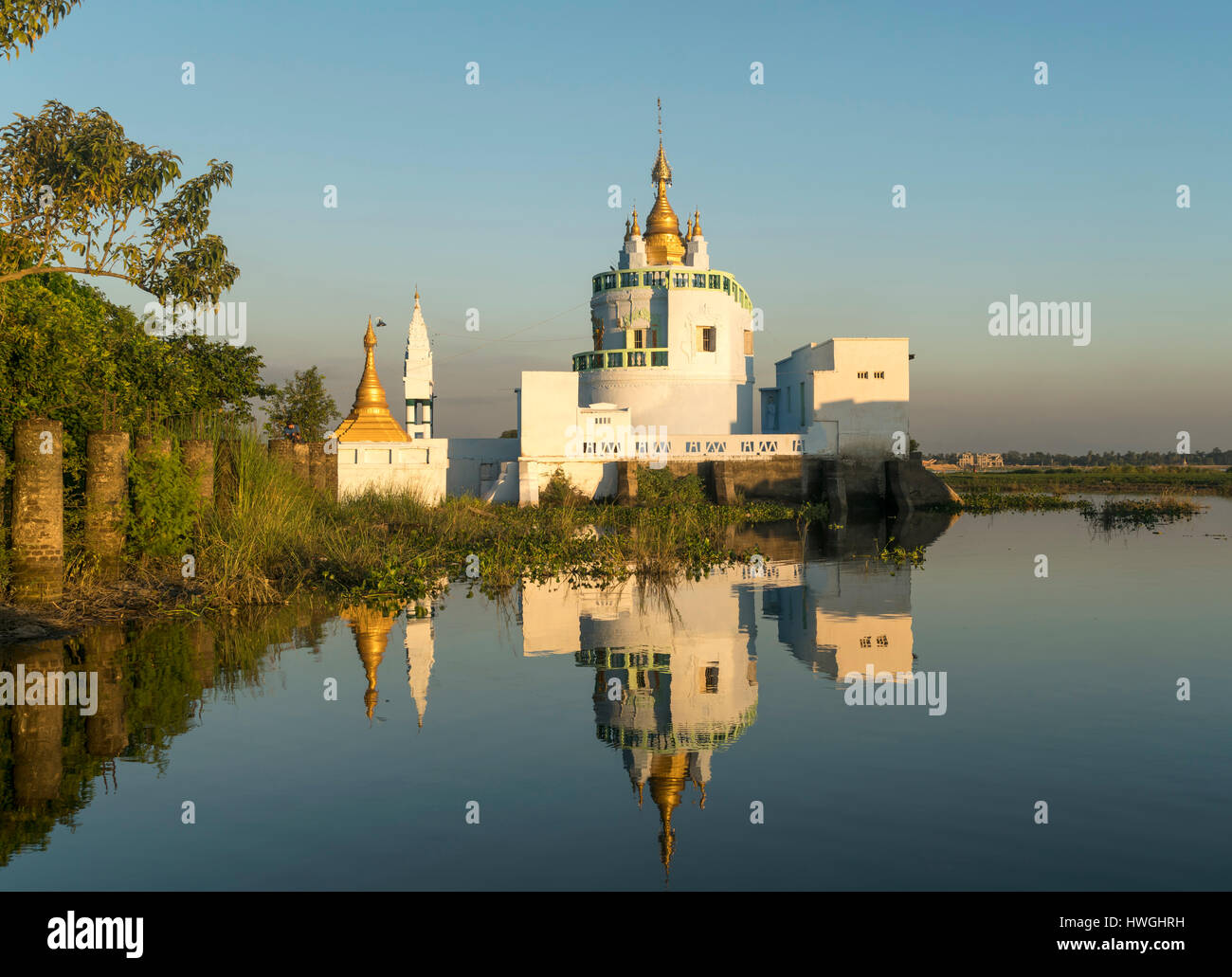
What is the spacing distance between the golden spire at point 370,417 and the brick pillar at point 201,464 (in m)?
23.0

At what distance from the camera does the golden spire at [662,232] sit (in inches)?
2044

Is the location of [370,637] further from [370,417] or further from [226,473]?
[370,417]

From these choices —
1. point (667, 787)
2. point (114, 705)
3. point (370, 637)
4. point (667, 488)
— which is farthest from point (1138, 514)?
point (114, 705)

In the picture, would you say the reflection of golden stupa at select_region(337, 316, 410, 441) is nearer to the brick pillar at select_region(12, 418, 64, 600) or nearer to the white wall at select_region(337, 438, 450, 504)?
the white wall at select_region(337, 438, 450, 504)

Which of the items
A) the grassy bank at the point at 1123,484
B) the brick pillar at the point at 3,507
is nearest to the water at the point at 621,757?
the brick pillar at the point at 3,507

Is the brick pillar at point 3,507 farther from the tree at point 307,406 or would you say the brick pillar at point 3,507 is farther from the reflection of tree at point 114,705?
the tree at point 307,406

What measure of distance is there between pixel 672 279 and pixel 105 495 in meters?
36.1

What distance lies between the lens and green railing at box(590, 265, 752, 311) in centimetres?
4766

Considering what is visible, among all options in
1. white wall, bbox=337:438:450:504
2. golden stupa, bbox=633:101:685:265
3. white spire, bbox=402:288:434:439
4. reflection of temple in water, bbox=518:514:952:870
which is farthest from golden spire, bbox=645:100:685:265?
reflection of temple in water, bbox=518:514:952:870

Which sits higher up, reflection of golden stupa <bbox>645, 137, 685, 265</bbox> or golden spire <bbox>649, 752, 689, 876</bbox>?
reflection of golden stupa <bbox>645, 137, 685, 265</bbox>

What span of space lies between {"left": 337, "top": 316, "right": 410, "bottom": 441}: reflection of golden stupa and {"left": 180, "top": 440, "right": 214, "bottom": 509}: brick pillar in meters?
23.0

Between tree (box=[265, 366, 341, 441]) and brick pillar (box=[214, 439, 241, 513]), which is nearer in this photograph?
brick pillar (box=[214, 439, 241, 513])

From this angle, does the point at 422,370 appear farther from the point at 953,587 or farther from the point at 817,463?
the point at 953,587
